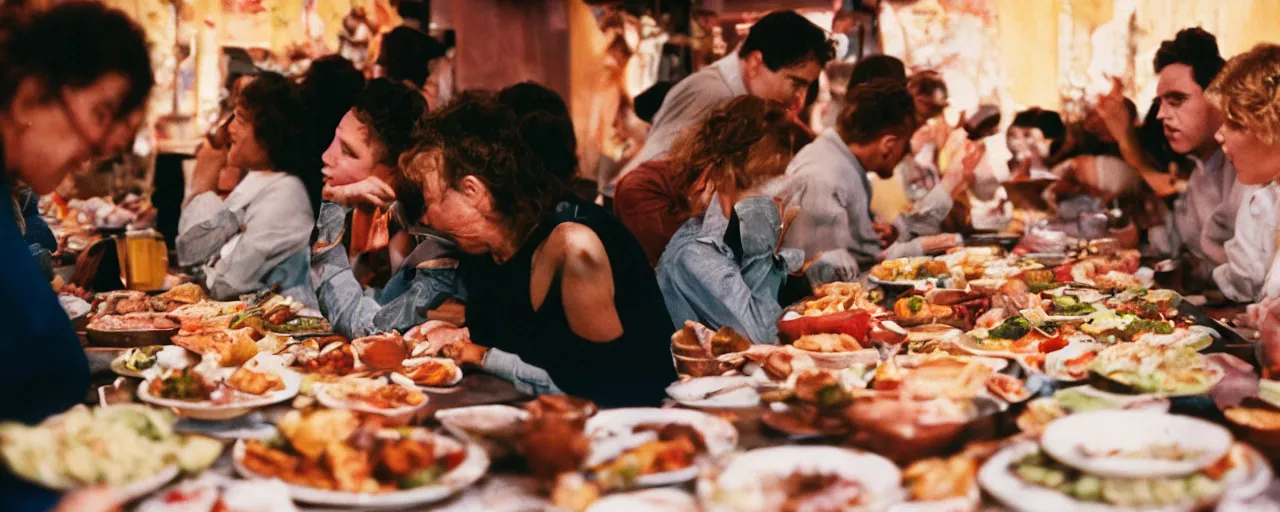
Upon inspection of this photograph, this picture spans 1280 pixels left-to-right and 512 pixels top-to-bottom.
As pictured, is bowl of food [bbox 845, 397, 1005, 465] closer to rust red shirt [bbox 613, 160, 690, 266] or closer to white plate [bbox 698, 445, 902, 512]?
white plate [bbox 698, 445, 902, 512]

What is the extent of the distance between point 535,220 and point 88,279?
153 centimetres

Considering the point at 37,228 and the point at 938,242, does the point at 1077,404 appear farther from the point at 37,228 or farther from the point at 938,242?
the point at 938,242

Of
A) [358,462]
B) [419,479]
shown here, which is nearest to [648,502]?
[419,479]

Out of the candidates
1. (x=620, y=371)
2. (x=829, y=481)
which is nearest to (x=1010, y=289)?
(x=620, y=371)

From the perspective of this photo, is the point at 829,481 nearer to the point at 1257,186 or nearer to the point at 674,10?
the point at 1257,186

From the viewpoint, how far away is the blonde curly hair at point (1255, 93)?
2898 mm

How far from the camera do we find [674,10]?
15.3 feet

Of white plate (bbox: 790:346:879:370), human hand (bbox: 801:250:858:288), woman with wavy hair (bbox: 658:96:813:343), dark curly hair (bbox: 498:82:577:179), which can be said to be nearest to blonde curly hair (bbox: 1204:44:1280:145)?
woman with wavy hair (bbox: 658:96:813:343)

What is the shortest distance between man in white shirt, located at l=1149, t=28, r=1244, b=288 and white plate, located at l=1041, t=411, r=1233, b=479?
7.18 ft

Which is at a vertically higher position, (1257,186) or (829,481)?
(1257,186)

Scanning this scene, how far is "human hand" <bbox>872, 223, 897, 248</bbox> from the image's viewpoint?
15.7 ft

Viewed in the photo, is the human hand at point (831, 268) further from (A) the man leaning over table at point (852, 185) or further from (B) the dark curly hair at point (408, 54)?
(B) the dark curly hair at point (408, 54)

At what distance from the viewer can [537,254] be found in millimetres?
2529

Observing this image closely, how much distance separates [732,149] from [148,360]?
1511 millimetres
